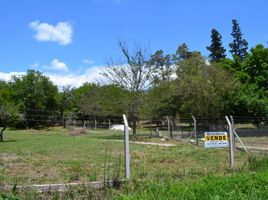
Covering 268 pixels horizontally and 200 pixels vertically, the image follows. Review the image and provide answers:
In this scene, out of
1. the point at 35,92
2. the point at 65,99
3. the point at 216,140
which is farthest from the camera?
the point at 65,99

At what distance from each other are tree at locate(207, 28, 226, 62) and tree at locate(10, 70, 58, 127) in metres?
32.1

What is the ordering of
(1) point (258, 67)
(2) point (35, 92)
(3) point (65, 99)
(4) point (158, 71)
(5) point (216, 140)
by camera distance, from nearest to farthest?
(5) point (216, 140) < (4) point (158, 71) < (1) point (258, 67) < (2) point (35, 92) < (3) point (65, 99)

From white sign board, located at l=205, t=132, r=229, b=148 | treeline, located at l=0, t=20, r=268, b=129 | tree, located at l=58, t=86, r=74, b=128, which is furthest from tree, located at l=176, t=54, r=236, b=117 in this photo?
tree, located at l=58, t=86, r=74, b=128

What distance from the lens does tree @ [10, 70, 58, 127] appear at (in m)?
68.7

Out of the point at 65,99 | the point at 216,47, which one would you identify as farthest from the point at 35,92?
the point at 216,47

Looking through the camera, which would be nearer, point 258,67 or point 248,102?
point 248,102

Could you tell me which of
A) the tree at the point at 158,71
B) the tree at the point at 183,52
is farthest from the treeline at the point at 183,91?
the tree at the point at 183,52

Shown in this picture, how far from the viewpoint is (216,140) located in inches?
529

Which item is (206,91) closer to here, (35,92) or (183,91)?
(183,91)

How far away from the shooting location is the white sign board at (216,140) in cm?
1339

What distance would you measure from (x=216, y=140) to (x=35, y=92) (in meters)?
59.1

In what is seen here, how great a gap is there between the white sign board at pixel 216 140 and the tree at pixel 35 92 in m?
54.8

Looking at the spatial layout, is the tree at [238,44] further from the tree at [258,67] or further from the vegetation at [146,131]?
the tree at [258,67]

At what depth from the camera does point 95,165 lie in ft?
46.2
